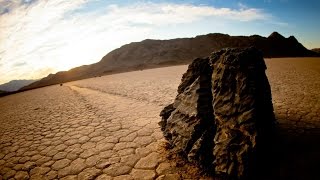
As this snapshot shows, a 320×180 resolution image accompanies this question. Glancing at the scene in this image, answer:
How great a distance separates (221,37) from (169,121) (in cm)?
→ 4660

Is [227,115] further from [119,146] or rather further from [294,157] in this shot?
Answer: [119,146]

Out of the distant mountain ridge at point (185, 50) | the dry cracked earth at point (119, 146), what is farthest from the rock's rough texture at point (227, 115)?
the distant mountain ridge at point (185, 50)

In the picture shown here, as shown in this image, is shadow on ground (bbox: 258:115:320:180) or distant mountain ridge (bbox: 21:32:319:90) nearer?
shadow on ground (bbox: 258:115:320:180)

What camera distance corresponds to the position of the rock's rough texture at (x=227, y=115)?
240 centimetres

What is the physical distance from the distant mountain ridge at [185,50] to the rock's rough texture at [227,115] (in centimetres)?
3595

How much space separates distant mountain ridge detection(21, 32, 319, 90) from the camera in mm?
41062

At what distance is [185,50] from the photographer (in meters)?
42.9

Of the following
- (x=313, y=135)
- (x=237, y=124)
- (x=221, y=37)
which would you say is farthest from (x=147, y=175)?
(x=221, y=37)

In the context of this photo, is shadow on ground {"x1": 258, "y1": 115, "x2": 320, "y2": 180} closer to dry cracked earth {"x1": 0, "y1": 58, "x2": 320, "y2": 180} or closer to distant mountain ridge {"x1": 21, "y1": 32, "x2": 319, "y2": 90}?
dry cracked earth {"x1": 0, "y1": 58, "x2": 320, "y2": 180}

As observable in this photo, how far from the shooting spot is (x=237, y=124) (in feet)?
8.25

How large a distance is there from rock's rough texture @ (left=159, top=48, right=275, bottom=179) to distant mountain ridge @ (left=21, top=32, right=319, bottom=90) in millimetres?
35948

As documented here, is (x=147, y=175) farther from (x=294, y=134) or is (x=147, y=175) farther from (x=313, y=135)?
(x=313, y=135)

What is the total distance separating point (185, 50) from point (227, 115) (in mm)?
41369

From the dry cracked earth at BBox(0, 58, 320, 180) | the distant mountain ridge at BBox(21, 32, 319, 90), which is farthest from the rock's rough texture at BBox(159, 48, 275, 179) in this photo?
the distant mountain ridge at BBox(21, 32, 319, 90)
